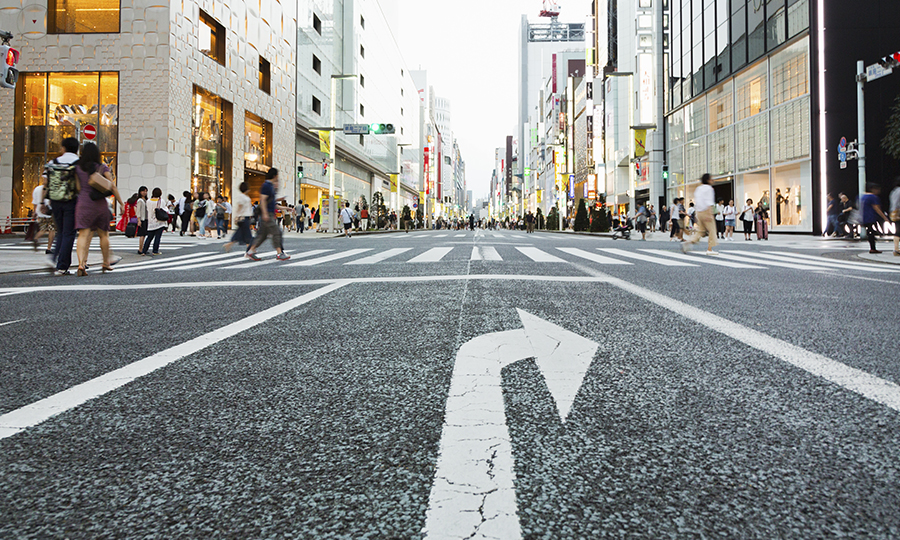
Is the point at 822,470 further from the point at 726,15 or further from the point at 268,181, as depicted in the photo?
the point at 726,15

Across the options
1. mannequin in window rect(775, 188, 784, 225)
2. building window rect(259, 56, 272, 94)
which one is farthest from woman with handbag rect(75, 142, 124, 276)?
building window rect(259, 56, 272, 94)

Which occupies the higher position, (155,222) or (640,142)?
(640,142)

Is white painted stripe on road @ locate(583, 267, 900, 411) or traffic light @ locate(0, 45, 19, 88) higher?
traffic light @ locate(0, 45, 19, 88)

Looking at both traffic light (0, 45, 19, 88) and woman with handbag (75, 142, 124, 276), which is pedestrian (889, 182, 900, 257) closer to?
woman with handbag (75, 142, 124, 276)

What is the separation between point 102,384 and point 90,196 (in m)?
6.82

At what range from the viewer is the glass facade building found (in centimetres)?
2534

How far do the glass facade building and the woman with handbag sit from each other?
2260 cm

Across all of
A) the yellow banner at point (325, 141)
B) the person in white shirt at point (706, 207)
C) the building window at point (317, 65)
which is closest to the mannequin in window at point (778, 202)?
the person in white shirt at point (706, 207)

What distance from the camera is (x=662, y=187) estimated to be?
4488 centimetres

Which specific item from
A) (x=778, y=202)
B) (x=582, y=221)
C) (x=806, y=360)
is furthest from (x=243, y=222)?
(x=582, y=221)

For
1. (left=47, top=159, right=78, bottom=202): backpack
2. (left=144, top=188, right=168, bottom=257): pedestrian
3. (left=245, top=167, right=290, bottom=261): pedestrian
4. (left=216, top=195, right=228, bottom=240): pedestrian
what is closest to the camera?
(left=47, top=159, right=78, bottom=202): backpack

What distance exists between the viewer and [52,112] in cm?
2611

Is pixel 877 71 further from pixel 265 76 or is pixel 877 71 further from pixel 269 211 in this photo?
pixel 265 76

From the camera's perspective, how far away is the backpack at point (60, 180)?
824 centimetres
